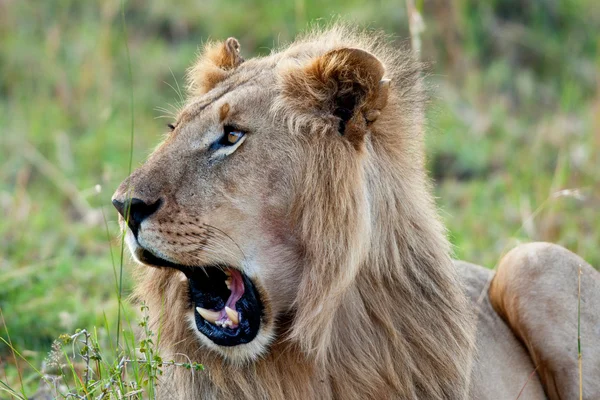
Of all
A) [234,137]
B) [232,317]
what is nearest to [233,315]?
[232,317]

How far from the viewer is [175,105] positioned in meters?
5.35

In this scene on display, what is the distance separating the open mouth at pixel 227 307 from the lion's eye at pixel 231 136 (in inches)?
14.2

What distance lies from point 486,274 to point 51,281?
2.08 meters

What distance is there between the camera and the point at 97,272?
16.4ft

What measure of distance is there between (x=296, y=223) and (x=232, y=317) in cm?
32

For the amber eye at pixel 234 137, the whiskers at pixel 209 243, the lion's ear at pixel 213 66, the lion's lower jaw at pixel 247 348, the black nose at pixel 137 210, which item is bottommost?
the lion's lower jaw at pixel 247 348

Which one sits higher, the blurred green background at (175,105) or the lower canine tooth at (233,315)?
the lower canine tooth at (233,315)

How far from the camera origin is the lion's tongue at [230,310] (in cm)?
280

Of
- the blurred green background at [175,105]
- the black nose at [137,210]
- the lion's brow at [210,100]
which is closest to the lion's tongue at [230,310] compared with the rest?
the black nose at [137,210]

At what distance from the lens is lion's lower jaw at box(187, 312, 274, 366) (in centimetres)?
281

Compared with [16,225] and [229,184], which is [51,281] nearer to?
[16,225]

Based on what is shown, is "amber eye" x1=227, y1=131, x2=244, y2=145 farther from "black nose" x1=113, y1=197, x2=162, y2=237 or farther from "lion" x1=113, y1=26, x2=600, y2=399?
"black nose" x1=113, y1=197, x2=162, y2=237

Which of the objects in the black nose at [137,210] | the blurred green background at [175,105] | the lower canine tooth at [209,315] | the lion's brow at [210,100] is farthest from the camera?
the blurred green background at [175,105]

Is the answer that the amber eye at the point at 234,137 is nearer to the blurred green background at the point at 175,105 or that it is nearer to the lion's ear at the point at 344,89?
the lion's ear at the point at 344,89
